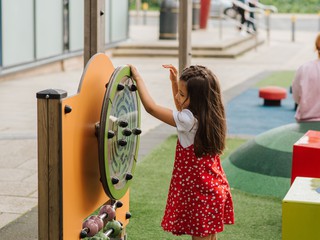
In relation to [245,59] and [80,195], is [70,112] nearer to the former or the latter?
[80,195]

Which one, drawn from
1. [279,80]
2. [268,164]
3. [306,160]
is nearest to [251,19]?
[279,80]

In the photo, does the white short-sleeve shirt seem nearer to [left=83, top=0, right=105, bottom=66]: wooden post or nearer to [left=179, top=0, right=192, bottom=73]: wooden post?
[left=83, top=0, right=105, bottom=66]: wooden post

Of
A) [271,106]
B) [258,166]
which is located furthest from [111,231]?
[271,106]

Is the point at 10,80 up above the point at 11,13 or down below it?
below

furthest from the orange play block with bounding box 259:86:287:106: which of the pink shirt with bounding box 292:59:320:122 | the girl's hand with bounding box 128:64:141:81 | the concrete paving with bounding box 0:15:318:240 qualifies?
the girl's hand with bounding box 128:64:141:81

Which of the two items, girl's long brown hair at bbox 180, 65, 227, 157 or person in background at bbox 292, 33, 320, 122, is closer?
girl's long brown hair at bbox 180, 65, 227, 157

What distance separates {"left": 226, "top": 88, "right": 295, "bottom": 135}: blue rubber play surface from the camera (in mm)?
11633

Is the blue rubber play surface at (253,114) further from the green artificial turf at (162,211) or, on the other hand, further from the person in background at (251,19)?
the person in background at (251,19)

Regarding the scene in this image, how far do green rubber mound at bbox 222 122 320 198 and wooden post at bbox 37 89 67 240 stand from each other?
3.42 meters

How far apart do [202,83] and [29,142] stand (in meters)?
5.35

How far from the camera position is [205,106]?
4730 mm

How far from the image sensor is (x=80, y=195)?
4.66m

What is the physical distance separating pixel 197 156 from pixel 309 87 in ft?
9.72

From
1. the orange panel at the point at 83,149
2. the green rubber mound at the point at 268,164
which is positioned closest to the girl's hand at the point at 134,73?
the orange panel at the point at 83,149
